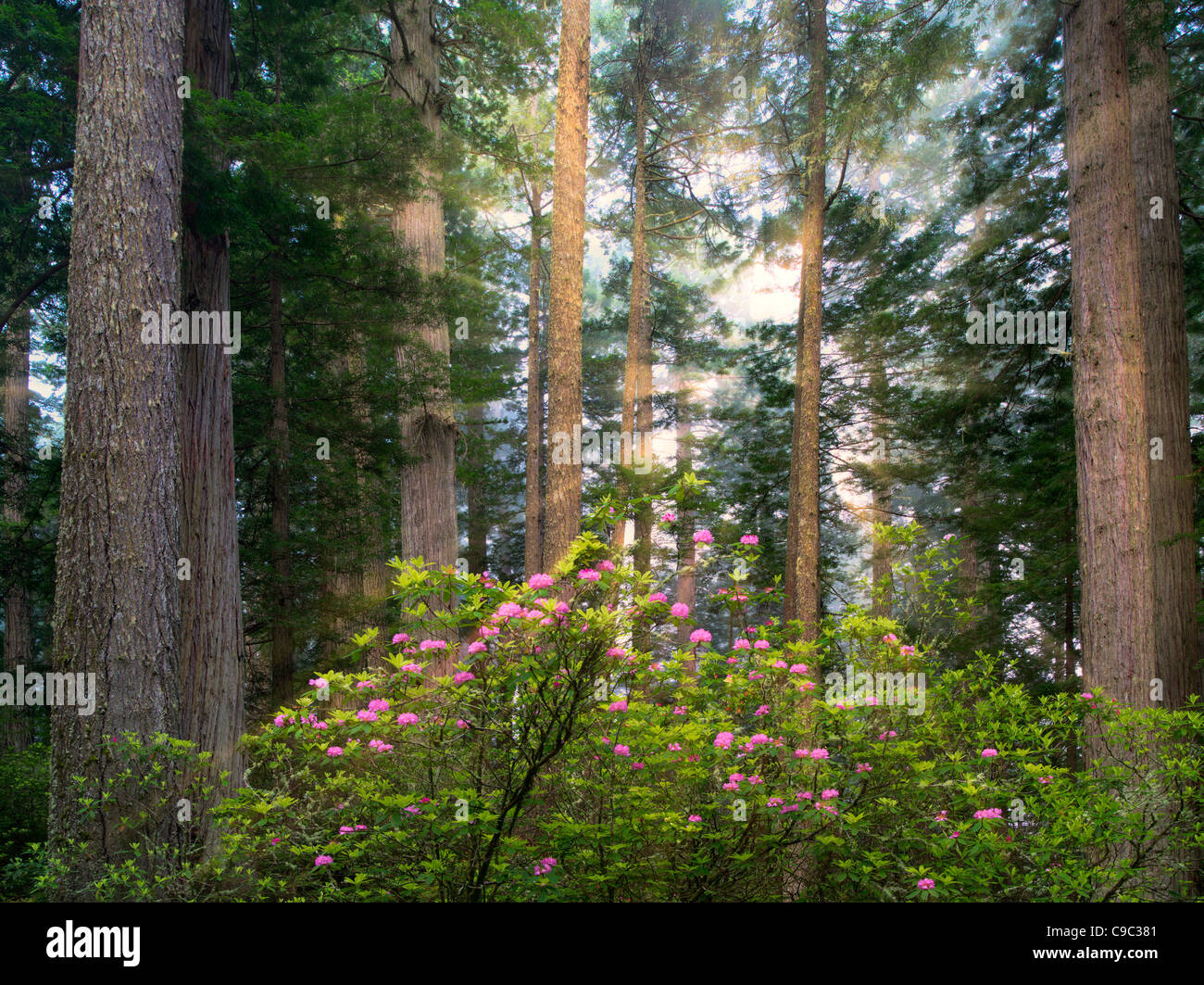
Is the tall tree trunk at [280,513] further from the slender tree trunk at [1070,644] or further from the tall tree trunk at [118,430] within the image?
the slender tree trunk at [1070,644]

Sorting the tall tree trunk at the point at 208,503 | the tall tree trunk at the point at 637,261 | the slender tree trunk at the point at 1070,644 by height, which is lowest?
the slender tree trunk at the point at 1070,644

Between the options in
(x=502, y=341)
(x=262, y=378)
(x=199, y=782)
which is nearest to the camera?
(x=199, y=782)

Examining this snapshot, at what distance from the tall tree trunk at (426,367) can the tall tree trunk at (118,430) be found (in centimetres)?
375

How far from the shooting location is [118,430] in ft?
13.6

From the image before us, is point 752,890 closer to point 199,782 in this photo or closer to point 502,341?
point 199,782

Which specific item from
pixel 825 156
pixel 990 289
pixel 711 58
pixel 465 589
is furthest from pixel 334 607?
pixel 711 58

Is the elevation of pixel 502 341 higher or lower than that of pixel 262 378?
higher

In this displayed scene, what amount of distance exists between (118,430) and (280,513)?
342cm

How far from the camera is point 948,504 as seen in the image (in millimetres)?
21500

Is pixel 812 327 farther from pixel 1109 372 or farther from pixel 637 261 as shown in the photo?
pixel 637 261

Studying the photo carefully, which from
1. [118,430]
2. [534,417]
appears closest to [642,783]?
[118,430]

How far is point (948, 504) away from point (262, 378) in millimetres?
19957

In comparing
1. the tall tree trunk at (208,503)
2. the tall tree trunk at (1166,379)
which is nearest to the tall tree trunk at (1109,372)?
the tall tree trunk at (1166,379)

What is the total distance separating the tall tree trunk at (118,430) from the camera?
12.6 ft
